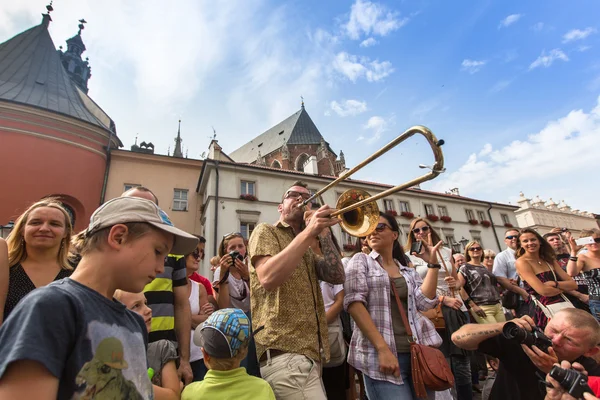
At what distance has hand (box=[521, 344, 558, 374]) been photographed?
2111 millimetres

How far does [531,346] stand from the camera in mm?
2172

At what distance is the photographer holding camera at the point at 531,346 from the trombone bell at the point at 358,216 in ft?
3.93

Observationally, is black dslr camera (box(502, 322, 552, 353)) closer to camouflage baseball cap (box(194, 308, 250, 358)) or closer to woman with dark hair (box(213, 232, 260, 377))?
camouflage baseball cap (box(194, 308, 250, 358))

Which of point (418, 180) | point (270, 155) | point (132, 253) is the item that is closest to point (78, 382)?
point (132, 253)

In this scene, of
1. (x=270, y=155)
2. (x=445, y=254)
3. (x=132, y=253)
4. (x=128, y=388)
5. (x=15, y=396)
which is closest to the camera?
(x=15, y=396)

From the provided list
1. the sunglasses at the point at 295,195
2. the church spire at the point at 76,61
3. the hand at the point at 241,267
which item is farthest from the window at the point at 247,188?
the church spire at the point at 76,61

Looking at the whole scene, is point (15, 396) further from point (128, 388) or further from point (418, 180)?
point (418, 180)

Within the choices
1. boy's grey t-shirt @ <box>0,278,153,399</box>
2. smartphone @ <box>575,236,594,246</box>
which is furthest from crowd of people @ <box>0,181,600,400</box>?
smartphone @ <box>575,236,594,246</box>

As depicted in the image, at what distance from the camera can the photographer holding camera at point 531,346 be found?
2145 millimetres

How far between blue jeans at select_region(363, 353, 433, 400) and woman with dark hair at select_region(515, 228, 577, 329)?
270 centimetres

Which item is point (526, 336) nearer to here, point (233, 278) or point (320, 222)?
point (320, 222)

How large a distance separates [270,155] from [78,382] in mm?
35048

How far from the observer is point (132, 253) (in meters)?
1.29

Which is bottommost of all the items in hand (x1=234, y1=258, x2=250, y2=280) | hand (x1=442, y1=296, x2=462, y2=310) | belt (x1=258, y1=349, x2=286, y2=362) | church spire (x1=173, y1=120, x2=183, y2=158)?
belt (x1=258, y1=349, x2=286, y2=362)
